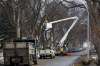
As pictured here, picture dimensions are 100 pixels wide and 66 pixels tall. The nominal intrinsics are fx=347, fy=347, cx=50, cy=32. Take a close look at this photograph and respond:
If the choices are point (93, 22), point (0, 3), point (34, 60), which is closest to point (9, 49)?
point (34, 60)

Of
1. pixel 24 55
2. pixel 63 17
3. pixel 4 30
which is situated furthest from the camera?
pixel 63 17

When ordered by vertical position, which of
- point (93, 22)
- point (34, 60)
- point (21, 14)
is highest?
point (21, 14)

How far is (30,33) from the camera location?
55438 millimetres

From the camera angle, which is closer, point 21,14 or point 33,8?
point 21,14

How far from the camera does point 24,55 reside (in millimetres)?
33000

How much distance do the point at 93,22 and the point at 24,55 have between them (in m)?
11.0

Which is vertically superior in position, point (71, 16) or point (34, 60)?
point (71, 16)

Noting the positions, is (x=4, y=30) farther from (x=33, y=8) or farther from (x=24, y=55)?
(x=24, y=55)

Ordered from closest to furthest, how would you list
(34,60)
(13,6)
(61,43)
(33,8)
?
(34,60) < (13,6) < (33,8) < (61,43)

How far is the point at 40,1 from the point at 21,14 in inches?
277

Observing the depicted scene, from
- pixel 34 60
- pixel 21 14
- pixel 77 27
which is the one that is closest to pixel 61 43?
pixel 77 27

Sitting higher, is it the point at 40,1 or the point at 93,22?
the point at 40,1

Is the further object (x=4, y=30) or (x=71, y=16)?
(x=71, y=16)

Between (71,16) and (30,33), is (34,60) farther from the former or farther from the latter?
(71,16)
